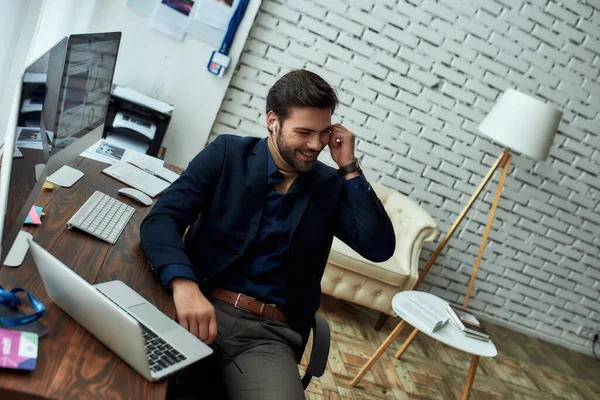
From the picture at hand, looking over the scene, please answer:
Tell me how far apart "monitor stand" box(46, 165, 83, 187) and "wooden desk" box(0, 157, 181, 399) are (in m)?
0.04

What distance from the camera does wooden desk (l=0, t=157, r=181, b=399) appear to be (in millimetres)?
881

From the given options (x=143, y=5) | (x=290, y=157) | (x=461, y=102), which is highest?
(x=461, y=102)

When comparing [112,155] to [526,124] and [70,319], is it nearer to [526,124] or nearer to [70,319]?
[70,319]

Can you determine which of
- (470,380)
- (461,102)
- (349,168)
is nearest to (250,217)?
(349,168)

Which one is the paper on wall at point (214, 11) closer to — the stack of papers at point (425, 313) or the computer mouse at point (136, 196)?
the computer mouse at point (136, 196)

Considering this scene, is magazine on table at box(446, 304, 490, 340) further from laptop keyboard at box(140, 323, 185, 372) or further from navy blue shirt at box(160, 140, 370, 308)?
laptop keyboard at box(140, 323, 185, 372)

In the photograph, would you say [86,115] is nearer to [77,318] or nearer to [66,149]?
[66,149]

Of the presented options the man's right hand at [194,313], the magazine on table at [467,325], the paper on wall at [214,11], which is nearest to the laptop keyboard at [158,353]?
the man's right hand at [194,313]

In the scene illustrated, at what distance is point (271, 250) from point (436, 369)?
198 cm

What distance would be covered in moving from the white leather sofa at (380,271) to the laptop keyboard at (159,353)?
2.08 m

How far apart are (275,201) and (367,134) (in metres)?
2.08

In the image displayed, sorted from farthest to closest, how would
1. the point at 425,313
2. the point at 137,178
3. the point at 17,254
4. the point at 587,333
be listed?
the point at 587,333 → the point at 425,313 → the point at 137,178 → the point at 17,254

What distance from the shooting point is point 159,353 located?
1061 millimetres

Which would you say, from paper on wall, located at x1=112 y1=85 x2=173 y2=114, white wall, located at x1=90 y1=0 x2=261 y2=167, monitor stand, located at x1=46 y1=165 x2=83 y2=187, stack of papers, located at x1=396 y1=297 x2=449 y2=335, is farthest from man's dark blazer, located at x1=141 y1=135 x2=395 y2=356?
white wall, located at x1=90 y1=0 x2=261 y2=167
